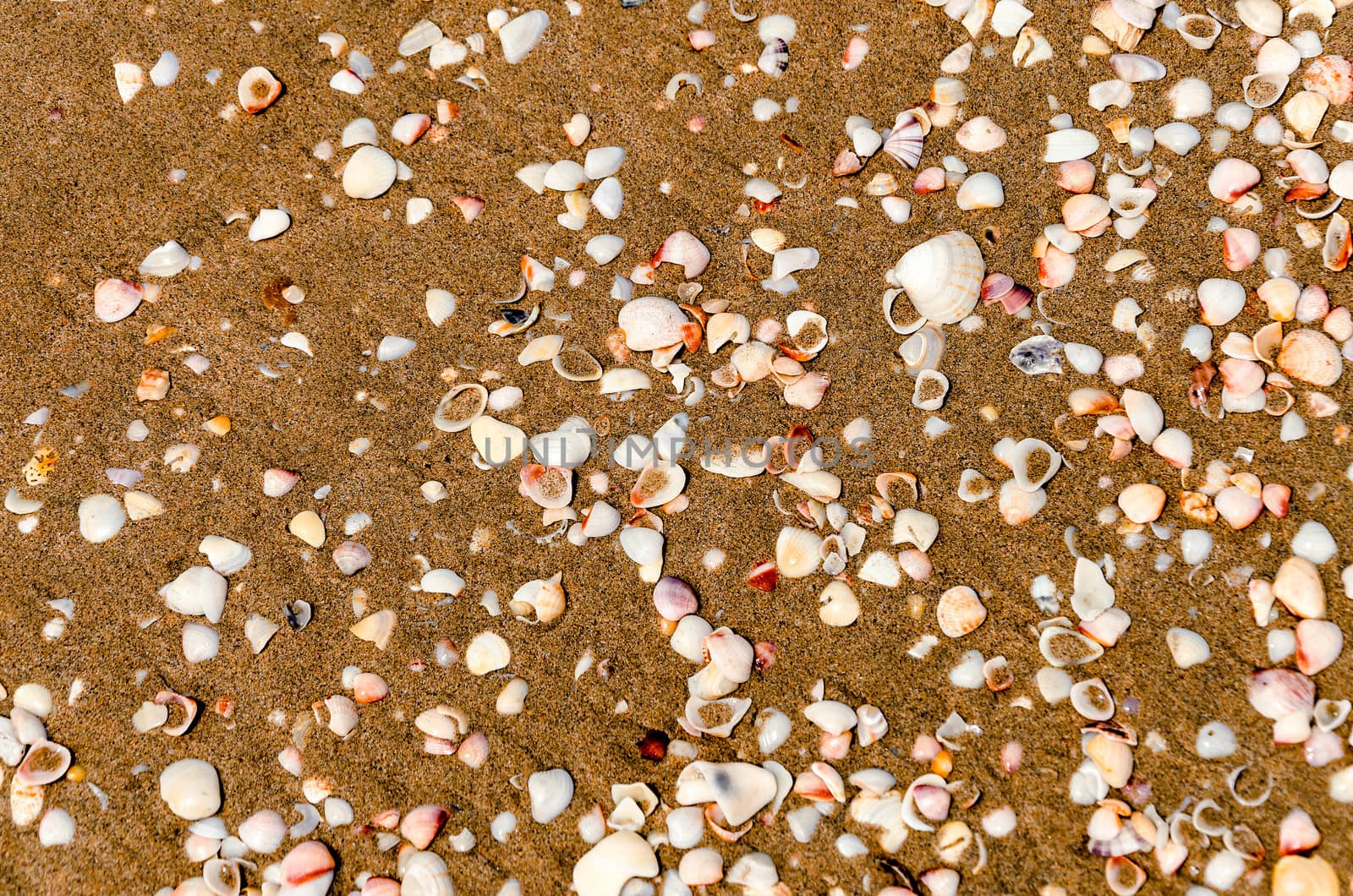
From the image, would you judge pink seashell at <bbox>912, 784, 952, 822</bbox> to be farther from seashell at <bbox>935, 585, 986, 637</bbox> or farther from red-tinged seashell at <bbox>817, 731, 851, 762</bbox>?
seashell at <bbox>935, 585, 986, 637</bbox>

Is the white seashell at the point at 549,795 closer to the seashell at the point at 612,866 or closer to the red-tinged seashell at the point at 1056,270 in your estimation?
the seashell at the point at 612,866

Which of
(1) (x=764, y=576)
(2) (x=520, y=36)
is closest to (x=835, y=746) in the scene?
(1) (x=764, y=576)

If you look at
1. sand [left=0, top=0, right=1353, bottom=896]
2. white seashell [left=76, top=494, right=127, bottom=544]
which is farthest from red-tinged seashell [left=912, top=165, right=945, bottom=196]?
white seashell [left=76, top=494, right=127, bottom=544]

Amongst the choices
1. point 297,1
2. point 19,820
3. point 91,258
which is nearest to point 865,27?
point 297,1

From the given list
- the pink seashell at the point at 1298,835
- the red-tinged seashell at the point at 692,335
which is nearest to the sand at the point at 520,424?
the pink seashell at the point at 1298,835

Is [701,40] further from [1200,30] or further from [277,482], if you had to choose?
[277,482]
